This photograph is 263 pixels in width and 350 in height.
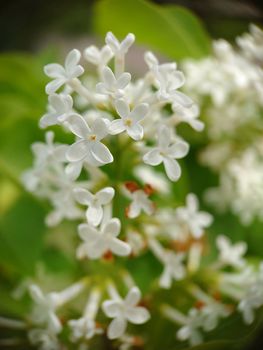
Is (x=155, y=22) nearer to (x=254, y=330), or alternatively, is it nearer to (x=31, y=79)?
(x=31, y=79)

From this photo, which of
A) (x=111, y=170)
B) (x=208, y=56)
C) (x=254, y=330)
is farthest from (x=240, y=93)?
(x=254, y=330)

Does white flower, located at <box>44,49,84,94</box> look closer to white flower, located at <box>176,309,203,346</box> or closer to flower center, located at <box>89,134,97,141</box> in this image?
flower center, located at <box>89,134,97,141</box>

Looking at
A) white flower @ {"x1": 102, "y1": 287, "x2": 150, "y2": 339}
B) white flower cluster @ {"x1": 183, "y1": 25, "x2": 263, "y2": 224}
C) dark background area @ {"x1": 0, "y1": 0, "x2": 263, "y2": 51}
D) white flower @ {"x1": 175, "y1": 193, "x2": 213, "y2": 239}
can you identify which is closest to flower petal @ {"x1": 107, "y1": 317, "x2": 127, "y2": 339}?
white flower @ {"x1": 102, "y1": 287, "x2": 150, "y2": 339}

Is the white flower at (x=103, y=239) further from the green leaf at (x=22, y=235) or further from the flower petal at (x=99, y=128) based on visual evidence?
the green leaf at (x=22, y=235)

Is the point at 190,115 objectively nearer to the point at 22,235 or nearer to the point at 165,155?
the point at 165,155

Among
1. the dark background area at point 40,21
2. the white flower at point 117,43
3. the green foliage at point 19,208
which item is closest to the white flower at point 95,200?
the white flower at point 117,43
